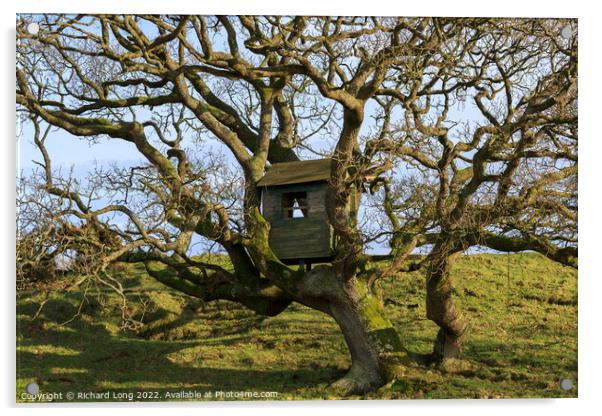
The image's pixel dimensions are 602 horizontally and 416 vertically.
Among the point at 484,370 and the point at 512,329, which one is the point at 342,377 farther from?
the point at 512,329

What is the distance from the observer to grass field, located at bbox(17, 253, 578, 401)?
15.7m

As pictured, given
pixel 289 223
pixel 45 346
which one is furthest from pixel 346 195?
pixel 45 346

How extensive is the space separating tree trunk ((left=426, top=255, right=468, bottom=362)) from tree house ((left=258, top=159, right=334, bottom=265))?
2.21 meters

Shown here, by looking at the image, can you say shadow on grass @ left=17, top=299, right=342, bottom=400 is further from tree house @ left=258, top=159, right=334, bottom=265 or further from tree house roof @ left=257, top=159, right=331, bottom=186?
tree house roof @ left=257, top=159, right=331, bottom=186

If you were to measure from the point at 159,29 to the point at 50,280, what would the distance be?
5.35 metres

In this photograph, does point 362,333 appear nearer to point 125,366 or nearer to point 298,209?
point 298,209

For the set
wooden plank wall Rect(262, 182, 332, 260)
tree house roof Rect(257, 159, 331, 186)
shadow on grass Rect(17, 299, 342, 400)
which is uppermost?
tree house roof Rect(257, 159, 331, 186)

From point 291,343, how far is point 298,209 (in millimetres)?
4272

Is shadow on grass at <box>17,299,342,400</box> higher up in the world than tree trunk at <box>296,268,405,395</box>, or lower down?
lower down

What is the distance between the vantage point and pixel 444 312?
16.9 metres

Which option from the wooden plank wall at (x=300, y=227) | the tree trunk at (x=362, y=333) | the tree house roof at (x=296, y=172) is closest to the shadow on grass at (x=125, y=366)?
the tree trunk at (x=362, y=333)

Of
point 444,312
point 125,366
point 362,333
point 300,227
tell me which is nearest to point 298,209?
point 300,227

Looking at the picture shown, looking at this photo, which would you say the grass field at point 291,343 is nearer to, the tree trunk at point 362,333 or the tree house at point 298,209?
the tree trunk at point 362,333

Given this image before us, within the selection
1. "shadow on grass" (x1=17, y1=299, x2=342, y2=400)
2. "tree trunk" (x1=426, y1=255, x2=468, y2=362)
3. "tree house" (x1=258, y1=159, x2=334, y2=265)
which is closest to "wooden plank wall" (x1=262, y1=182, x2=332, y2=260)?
"tree house" (x1=258, y1=159, x2=334, y2=265)
